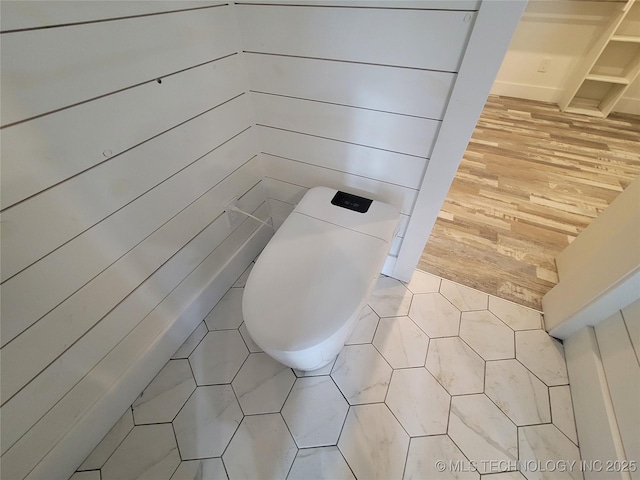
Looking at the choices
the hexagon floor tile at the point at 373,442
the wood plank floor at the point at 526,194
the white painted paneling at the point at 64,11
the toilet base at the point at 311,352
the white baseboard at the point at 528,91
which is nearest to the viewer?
the white painted paneling at the point at 64,11

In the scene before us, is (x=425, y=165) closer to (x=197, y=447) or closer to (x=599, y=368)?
(x=599, y=368)

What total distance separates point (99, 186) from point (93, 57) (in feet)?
0.87

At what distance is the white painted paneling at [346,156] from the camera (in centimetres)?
92

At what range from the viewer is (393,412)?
928 mm

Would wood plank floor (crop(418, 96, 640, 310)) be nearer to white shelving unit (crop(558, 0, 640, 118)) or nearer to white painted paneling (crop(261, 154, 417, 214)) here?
white shelving unit (crop(558, 0, 640, 118))

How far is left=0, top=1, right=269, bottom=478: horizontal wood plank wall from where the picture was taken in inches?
20.2

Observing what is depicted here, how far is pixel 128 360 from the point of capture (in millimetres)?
883

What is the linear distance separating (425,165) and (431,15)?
39 centimetres

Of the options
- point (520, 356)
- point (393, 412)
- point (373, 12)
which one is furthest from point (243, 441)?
point (373, 12)

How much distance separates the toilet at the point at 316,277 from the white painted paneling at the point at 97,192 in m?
0.37

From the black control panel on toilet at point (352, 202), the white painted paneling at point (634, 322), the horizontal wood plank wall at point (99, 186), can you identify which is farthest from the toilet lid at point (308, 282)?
the white painted paneling at point (634, 322)

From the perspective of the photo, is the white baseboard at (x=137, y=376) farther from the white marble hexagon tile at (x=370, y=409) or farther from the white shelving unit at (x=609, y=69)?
the white shelving unit at (x=609, y=69)

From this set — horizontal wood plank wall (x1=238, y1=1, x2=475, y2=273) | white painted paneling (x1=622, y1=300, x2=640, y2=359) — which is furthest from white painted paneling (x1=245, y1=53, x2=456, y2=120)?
white painted paneling (x1=622, y1=300, x2=640, y2=359)

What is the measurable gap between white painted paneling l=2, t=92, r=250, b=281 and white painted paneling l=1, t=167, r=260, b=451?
0.22m
